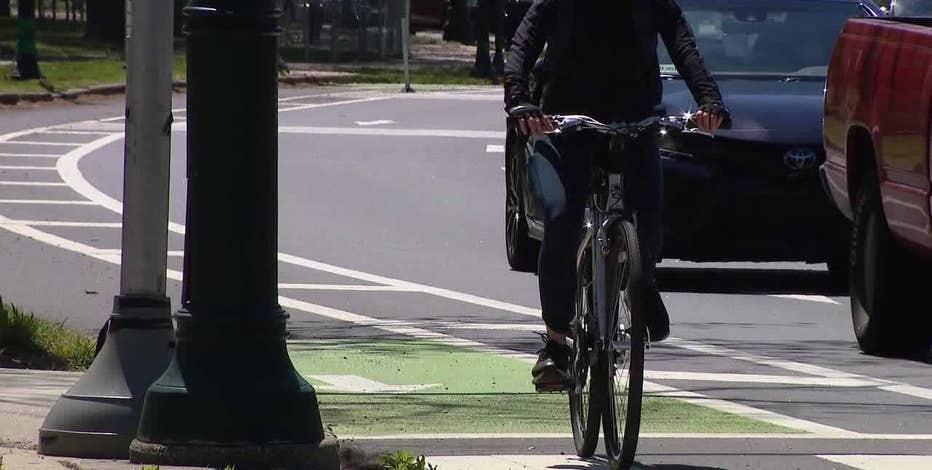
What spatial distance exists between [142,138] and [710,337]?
4.08 metres

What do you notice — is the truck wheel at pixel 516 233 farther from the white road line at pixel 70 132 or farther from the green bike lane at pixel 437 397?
the white road line at pixel 70 132

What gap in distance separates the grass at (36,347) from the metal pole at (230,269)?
10.1ft

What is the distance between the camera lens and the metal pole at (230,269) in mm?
6266

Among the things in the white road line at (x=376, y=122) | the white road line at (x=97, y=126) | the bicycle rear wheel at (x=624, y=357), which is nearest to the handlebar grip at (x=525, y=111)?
the bicycle rear wheel at (x=624, y=357)

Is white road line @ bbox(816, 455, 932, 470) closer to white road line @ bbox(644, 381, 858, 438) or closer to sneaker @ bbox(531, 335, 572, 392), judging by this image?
white road line @ bbox(644, 381, 858, 438)

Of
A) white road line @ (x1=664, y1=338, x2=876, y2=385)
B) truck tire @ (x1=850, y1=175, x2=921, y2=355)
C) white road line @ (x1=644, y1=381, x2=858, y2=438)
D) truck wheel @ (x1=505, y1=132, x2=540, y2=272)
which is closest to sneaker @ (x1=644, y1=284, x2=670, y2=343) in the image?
white road line @ (x1=644, y1=381, x2=858, y2=438)

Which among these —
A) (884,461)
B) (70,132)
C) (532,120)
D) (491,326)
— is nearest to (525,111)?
(532,120)

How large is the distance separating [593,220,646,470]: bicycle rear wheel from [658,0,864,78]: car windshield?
659 cm

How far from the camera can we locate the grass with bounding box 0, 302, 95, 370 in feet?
30.5

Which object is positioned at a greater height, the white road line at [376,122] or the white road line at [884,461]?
the white road line at [884,461]

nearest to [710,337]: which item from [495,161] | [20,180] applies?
[20,180]

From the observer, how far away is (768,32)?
1338 cm

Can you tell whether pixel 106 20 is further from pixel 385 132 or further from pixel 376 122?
pixel 385 132

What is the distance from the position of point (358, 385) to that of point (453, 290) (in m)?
3.82
